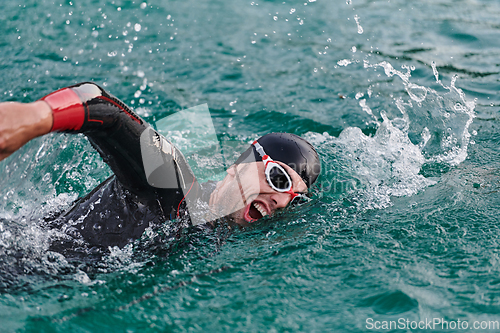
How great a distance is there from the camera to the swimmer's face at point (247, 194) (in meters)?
3.63

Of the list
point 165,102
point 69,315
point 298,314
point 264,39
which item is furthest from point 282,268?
point 264,39

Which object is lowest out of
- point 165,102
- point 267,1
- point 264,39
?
point 165,102

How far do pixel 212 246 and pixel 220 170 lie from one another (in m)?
2.04

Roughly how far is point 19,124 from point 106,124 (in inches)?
24.8

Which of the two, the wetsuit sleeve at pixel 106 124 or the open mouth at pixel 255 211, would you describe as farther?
the open mouth at pixel 255 211

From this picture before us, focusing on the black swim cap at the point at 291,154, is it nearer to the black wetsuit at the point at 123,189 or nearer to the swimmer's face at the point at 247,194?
the swimmer's face at the point at 247,194

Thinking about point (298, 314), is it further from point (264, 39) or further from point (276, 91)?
point (264, 39)

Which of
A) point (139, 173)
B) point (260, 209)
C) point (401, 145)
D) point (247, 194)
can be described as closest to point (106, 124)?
point (139, 173)

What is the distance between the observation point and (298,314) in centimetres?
284

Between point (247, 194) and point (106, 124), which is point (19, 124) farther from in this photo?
point (247, 194)

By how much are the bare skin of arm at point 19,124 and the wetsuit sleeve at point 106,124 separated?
8 centimetres

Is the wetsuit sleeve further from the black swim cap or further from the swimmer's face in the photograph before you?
the black swim cap

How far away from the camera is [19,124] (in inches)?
86.7

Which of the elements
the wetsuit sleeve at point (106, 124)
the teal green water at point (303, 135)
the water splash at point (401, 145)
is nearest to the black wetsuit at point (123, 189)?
Answer: the wetsuit sleeve at point (106, 124)
